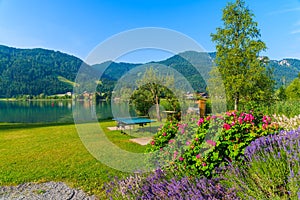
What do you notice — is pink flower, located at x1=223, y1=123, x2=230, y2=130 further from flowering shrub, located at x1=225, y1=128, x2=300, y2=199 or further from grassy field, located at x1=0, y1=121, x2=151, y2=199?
grassy field, located at x1=0, y1=121, x2=151, y2=199

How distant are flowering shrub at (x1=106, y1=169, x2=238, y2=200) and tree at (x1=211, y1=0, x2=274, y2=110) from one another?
11872 millimetres

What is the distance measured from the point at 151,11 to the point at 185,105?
19.4 feet

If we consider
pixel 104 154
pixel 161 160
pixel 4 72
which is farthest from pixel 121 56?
pixel 4 72

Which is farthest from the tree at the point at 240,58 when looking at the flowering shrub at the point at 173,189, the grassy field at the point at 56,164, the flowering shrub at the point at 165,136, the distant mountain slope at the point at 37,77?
the distant mountain slope at the point at 37,77

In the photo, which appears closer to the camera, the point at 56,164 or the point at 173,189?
the point at 173,189

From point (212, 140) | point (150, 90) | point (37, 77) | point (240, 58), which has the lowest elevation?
point (212, 140)

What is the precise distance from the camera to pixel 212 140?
10.5 feet

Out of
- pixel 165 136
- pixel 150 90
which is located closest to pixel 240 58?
pixel 150 90

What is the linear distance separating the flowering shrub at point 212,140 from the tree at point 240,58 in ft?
35.3

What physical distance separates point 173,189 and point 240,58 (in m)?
13.3

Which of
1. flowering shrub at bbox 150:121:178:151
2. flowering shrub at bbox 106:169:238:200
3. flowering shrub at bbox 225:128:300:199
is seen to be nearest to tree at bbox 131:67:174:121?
flowering shrub at bbox 150:121:178:151

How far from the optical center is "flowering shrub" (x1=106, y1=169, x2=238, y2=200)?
2289 mm

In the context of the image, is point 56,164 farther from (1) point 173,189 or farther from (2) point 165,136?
(1) point 173,189

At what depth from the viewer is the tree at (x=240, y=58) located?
45.5ft
